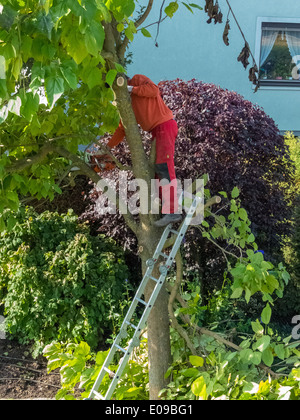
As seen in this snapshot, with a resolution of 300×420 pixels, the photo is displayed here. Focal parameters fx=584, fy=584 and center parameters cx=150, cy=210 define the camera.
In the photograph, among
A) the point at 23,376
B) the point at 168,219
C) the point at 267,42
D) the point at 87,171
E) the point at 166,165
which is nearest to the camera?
the point at 168,219

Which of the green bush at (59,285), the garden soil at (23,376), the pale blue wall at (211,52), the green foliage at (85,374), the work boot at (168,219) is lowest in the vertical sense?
the garden soil at (23,376)

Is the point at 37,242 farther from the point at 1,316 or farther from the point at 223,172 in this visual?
the point at 223,172

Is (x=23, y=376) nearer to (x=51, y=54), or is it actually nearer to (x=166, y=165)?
(x=166, y=165)

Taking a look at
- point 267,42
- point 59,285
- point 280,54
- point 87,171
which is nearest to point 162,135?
point 87,171

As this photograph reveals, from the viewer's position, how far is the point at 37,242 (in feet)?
19.7

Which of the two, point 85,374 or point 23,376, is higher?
point 85,374

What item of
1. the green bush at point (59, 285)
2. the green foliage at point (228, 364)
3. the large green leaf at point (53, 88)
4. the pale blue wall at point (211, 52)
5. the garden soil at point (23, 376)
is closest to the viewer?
the large green leaf at point (53, 88)

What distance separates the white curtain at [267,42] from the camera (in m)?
10.2

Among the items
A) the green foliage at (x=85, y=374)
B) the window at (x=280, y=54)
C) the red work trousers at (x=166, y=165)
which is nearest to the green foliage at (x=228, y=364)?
the green foliage at (x=85, y=374)

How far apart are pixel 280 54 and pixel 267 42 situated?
14.1 inches

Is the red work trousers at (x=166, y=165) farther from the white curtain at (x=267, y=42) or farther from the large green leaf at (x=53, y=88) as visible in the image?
the white curtain at (x=267, y=42)

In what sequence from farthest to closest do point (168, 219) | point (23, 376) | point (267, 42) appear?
point (267, 42) < point (23, 376) < point (168, 219)

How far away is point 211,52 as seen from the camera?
10102 millimetres
